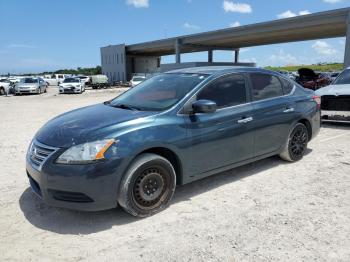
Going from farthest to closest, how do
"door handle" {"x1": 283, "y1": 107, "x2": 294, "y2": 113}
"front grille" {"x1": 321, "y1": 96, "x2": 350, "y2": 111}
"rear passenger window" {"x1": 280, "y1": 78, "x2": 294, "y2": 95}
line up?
"front grille" {"x1": 321, "y1": 96, "x2": 350, "y2": 111}, "rear passenger window" {"x1": 280, "y1": 78, "x2": 294, "y2": 95}, "door handle" {"x1": 283, "y1": 107, "x2": 294, "y2": 113}

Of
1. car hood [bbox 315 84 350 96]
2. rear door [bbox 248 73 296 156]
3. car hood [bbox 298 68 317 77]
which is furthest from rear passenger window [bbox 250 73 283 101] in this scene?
car hood [bbox 298 68 317 77]

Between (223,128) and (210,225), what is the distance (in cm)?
141

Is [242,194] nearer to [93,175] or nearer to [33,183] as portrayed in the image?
[93,175]

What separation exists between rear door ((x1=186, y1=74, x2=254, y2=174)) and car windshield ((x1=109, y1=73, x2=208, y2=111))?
0.87 feet

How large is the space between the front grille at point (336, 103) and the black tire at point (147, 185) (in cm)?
684

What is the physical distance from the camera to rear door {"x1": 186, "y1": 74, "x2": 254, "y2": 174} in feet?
13.9

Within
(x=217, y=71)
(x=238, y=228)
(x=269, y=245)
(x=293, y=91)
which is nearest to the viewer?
(x=269, y=245)

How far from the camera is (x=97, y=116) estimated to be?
4.12m

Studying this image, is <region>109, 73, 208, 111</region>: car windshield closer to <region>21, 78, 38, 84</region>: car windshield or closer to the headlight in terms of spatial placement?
the headlight

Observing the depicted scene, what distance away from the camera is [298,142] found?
590 centimetres

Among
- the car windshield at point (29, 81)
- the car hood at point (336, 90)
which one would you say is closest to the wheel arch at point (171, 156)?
the car hood at point (336, 90)

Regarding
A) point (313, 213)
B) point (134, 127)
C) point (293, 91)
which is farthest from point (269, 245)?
point (293, 91)

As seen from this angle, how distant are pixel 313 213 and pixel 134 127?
7.78ft

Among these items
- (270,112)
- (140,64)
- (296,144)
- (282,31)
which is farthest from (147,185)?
(140,64)
